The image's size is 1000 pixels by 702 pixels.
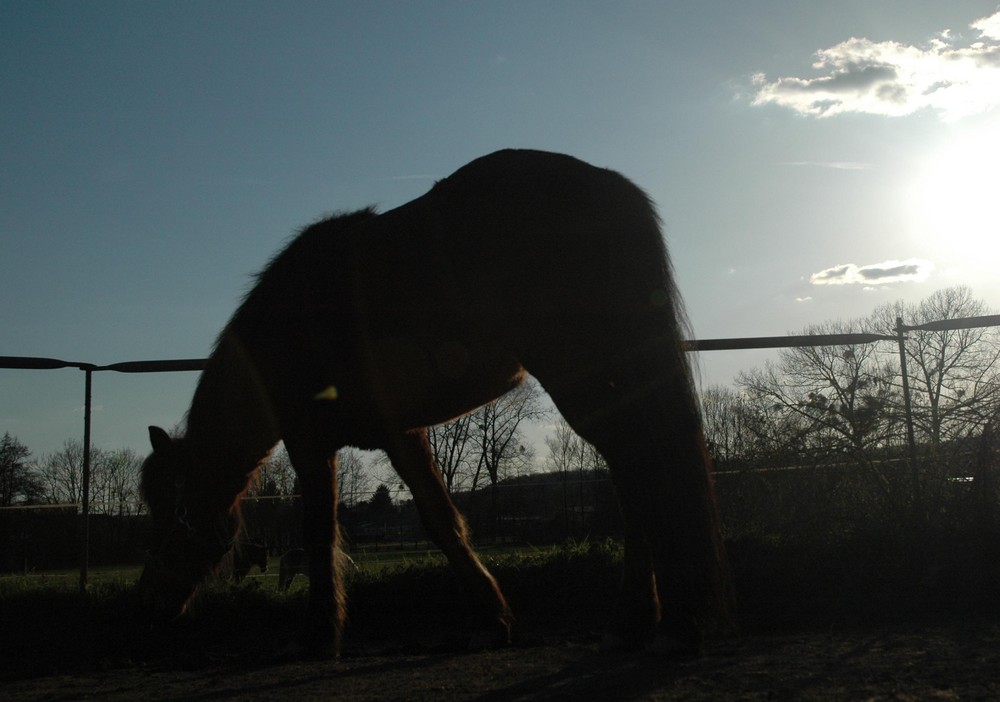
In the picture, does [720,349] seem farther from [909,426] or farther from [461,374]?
[461,374]

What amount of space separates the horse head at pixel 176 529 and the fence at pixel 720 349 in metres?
0.91

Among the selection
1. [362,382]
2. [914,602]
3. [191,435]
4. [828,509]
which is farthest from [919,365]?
[191,435]

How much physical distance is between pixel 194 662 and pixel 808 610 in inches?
133

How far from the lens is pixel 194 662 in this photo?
13.3ft

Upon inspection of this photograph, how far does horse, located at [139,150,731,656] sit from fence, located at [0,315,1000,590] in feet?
3.33

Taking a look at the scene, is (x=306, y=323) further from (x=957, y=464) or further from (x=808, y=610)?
(x=957, y=464)

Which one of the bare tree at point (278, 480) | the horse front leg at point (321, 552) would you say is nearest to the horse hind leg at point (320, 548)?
the horse front leg at point (321, 552)

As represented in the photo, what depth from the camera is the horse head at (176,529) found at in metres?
4.42

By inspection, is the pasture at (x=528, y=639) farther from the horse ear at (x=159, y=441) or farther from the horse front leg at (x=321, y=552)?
the horse ear at (x=159, y=441)

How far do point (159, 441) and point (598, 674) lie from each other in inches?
116

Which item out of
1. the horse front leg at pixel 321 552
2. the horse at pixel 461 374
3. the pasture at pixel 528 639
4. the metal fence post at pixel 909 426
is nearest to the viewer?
the pasture at pixel 528 639

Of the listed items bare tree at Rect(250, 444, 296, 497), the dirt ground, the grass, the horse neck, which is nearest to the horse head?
the horse neck

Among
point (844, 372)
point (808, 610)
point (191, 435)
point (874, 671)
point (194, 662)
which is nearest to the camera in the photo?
point (874, 671)

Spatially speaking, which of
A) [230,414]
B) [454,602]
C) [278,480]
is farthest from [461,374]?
[278,480]
